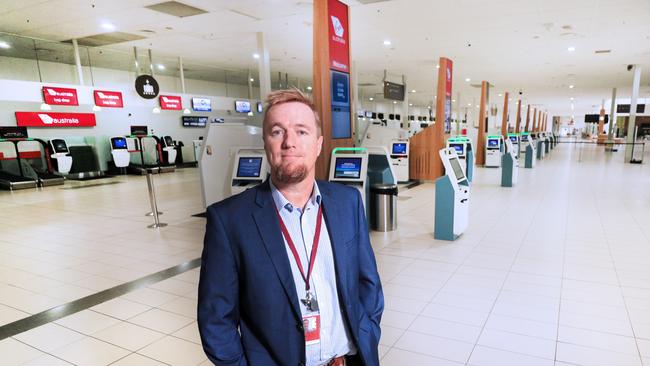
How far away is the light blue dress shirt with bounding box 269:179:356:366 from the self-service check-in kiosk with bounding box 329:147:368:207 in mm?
3886

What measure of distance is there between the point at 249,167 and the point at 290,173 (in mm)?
4542

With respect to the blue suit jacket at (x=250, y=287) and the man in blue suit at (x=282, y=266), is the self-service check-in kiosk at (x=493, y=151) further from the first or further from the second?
the blue suit jacket at (x=250, y=287)

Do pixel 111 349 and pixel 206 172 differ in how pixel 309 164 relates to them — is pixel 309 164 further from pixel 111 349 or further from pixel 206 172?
pixel 206 172

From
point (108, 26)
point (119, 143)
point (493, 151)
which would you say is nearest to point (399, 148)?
point (493, 151)

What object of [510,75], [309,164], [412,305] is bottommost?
[412,305]

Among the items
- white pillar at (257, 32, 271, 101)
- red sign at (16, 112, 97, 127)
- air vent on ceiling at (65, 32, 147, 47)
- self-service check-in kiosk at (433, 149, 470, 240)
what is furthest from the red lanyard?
red sign at (16, 112, 97, 127)

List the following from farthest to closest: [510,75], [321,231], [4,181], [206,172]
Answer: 1. [510,75]
2. [4,181]
3. [206,172]
4. [321,231]

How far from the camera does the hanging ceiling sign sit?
11375 millimetres

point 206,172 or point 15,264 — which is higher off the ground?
point 206,172

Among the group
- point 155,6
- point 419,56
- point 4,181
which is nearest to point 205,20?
point 155,6

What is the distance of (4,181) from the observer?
1104cm

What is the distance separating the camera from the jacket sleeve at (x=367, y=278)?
1.38m

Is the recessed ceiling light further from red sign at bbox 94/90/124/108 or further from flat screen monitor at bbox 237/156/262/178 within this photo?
flat screen monitor at bbox 237/156/262/178

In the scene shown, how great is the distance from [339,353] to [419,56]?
12650 mm
